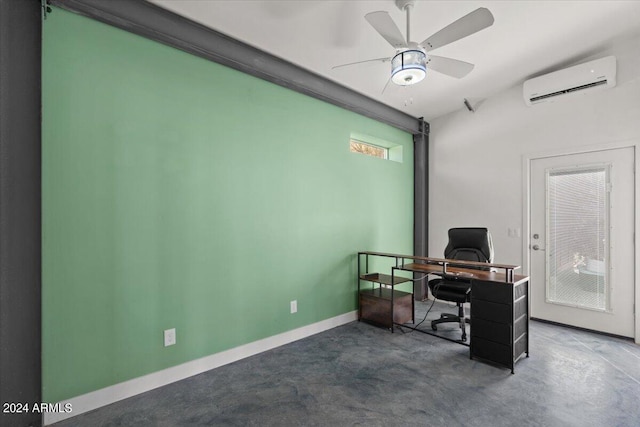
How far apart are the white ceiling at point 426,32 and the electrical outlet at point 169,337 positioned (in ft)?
8.07

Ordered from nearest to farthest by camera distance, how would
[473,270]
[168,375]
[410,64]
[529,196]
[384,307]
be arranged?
1. [410,64]
2. [168,375]
3. [473,270]
4. [384,307]
5. [529,196]

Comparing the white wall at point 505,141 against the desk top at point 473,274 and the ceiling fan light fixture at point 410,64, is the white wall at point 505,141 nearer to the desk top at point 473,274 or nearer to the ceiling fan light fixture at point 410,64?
the desk top at point 473,274

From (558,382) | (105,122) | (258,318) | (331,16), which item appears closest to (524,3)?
(331,16)

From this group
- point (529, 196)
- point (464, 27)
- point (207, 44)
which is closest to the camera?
point (464, 27)

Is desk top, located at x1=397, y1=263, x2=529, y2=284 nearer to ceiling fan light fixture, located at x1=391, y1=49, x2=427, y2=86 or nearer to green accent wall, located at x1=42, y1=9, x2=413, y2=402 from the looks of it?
green accent wall, located at x1=42, y1=9, x2=413, y2=402

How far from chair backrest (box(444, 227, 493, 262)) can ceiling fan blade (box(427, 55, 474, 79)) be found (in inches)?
67.3

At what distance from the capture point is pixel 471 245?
3.32 meters

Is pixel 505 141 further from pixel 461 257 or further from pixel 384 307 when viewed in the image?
pixel 384 307

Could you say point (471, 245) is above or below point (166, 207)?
below

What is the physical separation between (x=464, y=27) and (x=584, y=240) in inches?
116

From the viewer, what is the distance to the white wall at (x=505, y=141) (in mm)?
3141

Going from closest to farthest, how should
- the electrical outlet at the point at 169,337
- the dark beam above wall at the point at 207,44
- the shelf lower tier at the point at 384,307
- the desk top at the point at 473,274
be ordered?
the dark beam above wall at the point at 207,44 → the electrical outlet at the point at 169,337 → the desk top at the point at 473,274 → the shelf lower tier at the point at 384,307

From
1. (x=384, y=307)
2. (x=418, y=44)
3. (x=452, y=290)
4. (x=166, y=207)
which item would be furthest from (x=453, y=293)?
(x=166, y=207)

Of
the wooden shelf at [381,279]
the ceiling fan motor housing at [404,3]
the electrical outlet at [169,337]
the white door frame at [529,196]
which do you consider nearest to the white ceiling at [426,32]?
the ceiling fan motor housing at [404,3]
